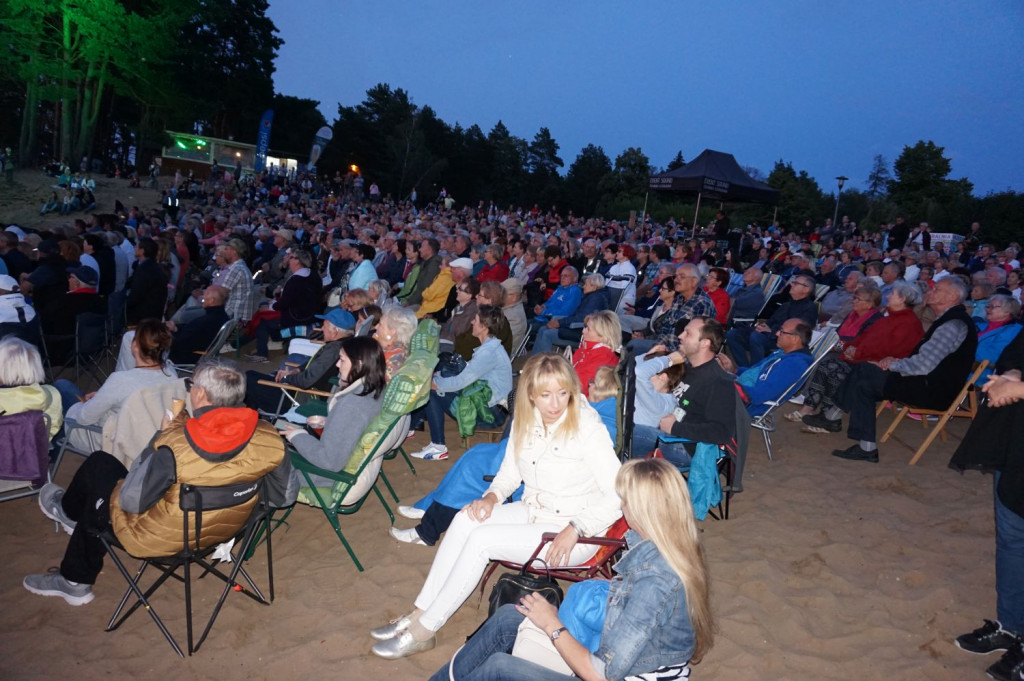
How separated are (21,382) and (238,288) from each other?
434 centimetres

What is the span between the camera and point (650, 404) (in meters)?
4.50

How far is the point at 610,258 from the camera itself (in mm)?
10766

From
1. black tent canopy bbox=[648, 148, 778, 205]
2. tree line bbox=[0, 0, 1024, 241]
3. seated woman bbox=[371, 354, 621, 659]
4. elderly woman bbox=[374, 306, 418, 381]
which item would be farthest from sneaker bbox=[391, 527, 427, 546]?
tree line bbox=[0, 0, 1024, 241]

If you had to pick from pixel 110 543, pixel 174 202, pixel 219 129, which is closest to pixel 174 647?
pixel 110 543

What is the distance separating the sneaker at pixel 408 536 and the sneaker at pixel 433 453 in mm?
1358

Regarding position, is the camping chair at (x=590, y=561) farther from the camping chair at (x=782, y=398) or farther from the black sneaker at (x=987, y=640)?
the camping chair at (x=782, y=398)

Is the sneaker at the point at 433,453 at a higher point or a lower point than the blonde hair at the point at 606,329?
lower

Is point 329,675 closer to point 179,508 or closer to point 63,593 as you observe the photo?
point 179,508

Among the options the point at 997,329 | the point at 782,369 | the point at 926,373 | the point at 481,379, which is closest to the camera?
the point at 481,379

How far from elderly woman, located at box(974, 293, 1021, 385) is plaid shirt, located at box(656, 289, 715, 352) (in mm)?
2466

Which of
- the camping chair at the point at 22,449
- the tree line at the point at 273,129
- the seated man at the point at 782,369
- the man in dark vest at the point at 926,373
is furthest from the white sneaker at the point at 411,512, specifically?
the tree line at the point at 273,129

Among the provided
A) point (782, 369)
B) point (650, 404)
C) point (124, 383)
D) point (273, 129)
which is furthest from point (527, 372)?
point (273, 129)

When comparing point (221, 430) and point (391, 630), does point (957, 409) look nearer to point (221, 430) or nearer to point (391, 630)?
point (391, 630)

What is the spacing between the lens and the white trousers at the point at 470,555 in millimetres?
3115
